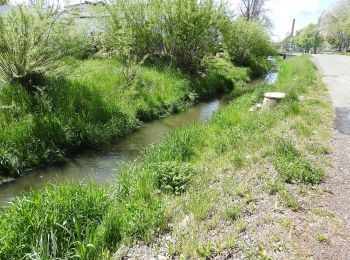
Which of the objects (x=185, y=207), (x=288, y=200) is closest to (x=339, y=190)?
(x=288, y=200)

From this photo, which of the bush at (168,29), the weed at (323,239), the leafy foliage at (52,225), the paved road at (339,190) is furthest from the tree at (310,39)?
the leafy foliage at (52,225)

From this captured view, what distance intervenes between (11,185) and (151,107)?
23.2 ft

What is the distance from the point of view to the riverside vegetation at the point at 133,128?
455cm

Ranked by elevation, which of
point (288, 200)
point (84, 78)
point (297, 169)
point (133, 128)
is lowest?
point (133, 128)

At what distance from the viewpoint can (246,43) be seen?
29.6m

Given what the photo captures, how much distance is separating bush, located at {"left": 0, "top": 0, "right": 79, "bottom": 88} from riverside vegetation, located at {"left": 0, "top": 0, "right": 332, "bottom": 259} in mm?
31

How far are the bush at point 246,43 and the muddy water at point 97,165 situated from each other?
17.6 meters

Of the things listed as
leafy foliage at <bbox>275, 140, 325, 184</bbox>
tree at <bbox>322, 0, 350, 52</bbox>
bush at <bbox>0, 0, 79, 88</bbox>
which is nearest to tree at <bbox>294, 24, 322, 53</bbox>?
tree at <bbox>322, 0, 350, 52</bbox>

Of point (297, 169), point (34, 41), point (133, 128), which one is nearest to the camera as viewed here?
point (297, 169)

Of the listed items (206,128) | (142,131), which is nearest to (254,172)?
(206,128)

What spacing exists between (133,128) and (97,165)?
3.28m

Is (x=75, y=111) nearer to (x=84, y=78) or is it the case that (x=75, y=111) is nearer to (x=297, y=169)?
(x=84, y=78)

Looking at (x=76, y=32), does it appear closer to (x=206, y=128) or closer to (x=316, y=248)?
(x=206, y=128)

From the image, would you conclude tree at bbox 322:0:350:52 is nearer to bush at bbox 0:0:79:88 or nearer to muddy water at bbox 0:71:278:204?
muddy water at bbox 0:71:278:204
